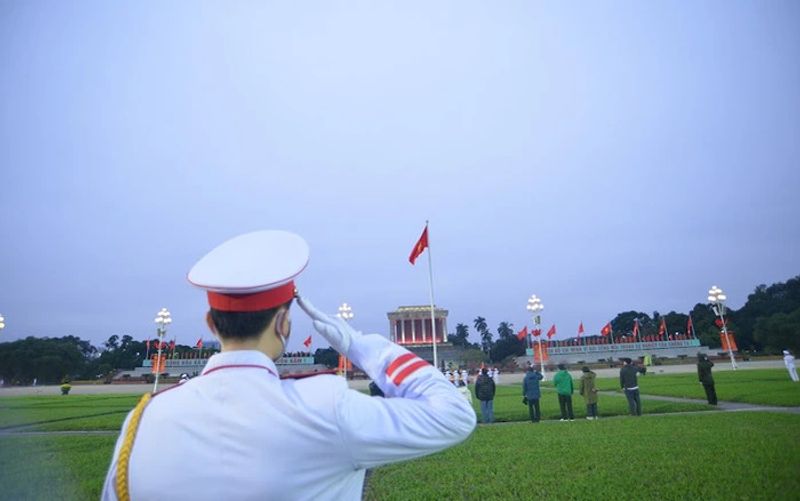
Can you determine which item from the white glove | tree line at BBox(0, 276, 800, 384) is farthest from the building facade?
the white glove

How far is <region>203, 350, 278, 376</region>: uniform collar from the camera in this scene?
54.8 inches

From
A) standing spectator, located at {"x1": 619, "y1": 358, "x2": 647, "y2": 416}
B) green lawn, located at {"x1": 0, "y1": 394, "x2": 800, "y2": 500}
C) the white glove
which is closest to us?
the white glove

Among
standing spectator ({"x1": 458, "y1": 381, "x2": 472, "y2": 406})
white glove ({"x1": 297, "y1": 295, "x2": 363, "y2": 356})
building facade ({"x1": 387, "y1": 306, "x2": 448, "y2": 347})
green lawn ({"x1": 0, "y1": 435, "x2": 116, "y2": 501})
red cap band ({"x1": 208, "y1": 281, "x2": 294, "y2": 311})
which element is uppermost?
building facade ({"x1": 387, "y1": 306, "x2": 448, "y2": 347})

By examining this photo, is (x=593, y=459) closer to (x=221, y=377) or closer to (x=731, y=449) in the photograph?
(x=731, y=449)

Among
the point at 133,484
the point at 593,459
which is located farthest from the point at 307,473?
the point at 593,459

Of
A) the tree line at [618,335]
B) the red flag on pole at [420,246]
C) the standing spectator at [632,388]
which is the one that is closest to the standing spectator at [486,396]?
the standing spectator at [632,388]

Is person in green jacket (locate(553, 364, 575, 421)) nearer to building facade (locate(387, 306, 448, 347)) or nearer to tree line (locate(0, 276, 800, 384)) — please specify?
tree line (locate(0, 276, 800, 384))

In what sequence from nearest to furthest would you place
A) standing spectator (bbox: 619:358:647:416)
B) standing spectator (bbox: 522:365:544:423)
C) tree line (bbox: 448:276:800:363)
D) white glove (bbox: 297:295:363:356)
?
white glove (bbox: 297:295:363:356), standing spectator (bbox: 619:358:647:416), standing spectator (bbox: 522:365:544:423), tree line (bbox: 448:276:800:363)

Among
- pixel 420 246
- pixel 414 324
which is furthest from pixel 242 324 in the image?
pixel 414 324

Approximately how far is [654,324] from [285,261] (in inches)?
4165

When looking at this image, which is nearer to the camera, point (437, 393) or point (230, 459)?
point (230, 459)

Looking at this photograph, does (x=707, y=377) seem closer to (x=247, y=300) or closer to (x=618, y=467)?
(x=618, y=467)

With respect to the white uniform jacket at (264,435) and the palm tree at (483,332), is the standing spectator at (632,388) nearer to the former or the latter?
the white uniform jacket at (264,435)

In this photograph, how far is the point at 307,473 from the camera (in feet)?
4.20
